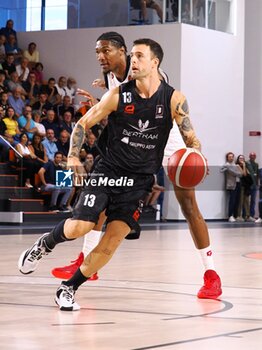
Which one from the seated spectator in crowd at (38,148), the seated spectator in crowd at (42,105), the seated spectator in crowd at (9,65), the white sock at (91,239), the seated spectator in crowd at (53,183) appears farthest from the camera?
the seated spectator in crowd at (9,65)

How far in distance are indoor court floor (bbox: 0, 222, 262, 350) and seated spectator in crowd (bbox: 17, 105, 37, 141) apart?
8.87m

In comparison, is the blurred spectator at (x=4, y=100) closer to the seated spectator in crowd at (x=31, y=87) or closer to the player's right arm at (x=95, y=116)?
the seated spectator in crowd at (x=31, y=87)

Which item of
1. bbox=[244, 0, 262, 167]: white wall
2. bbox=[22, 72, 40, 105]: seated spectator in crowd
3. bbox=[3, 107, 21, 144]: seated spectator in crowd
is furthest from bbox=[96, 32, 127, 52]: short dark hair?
bbox=[244, 0, 262, 167]: white wall

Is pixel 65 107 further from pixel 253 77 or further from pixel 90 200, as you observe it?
pixel 90 200

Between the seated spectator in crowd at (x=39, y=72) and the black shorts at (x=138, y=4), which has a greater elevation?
the black shorts at (x=138, y=4)

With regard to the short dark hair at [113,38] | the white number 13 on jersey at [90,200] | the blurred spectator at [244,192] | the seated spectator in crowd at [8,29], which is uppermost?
the seated spectator in crowd at [8,29]

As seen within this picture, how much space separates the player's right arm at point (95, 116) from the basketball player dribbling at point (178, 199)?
87 cm

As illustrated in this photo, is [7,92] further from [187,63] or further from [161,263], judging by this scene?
[161,263]

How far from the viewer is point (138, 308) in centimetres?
686

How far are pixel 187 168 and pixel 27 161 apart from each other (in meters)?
13.1

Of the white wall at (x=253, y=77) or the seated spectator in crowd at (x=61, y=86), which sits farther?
the white wall at (x=253, y=77)

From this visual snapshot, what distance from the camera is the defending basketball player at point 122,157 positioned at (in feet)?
21.7

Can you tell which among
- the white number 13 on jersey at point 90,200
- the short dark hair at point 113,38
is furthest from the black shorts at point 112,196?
the short dark hair at point 113,38

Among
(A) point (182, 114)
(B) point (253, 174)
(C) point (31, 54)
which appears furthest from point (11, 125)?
(A) point (182, 114)
